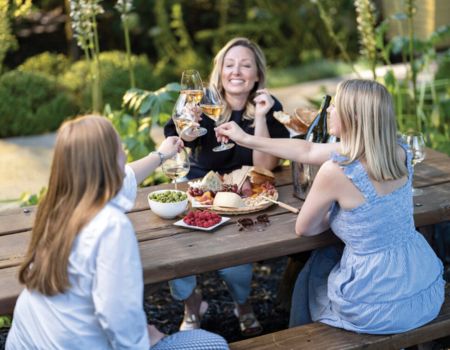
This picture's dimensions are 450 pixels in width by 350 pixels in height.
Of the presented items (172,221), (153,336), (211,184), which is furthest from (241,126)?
(153,336)

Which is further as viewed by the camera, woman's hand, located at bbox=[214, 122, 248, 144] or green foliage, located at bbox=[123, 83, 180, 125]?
green foliage, located at bbox=[123, 83, 180, 125]

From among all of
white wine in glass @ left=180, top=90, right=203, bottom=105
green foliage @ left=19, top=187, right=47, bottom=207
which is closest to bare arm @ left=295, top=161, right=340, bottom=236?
white wine in glass @ left=180, top=90, right=203, bottom=105

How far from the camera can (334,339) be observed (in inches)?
116

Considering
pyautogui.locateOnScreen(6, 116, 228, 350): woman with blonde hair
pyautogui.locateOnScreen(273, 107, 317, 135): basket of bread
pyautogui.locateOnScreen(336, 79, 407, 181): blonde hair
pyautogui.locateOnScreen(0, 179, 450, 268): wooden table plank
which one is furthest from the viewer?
pyautogui.locateOnScreen(273, 107, 317, 135): basket of bread

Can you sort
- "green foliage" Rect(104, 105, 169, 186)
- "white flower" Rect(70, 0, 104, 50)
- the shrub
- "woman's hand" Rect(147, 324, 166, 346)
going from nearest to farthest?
"woman's hand" Rect(147, 324, 166, 346) → "white flower" Rect(70, 0, 104, 50) → "green foliage" Rect(104, 105, 169, 186) → the shrub

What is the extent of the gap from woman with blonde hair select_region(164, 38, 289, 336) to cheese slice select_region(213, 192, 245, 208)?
62 cm

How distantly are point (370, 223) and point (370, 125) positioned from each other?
1.25ft

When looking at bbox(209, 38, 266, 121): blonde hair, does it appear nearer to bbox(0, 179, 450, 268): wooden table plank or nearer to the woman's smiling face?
the woman's smiling face

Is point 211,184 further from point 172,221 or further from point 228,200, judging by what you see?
point 172,221

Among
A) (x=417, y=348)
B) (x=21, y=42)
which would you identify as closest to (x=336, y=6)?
(x=21, y=42)

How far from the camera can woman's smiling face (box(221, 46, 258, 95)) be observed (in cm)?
387

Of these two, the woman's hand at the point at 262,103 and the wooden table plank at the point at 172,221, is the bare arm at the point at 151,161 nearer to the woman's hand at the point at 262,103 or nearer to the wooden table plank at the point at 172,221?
the wooden table plank at the point at 172,221

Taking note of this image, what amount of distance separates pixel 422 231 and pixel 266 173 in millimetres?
799

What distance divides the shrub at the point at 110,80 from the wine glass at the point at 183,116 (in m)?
3.96
